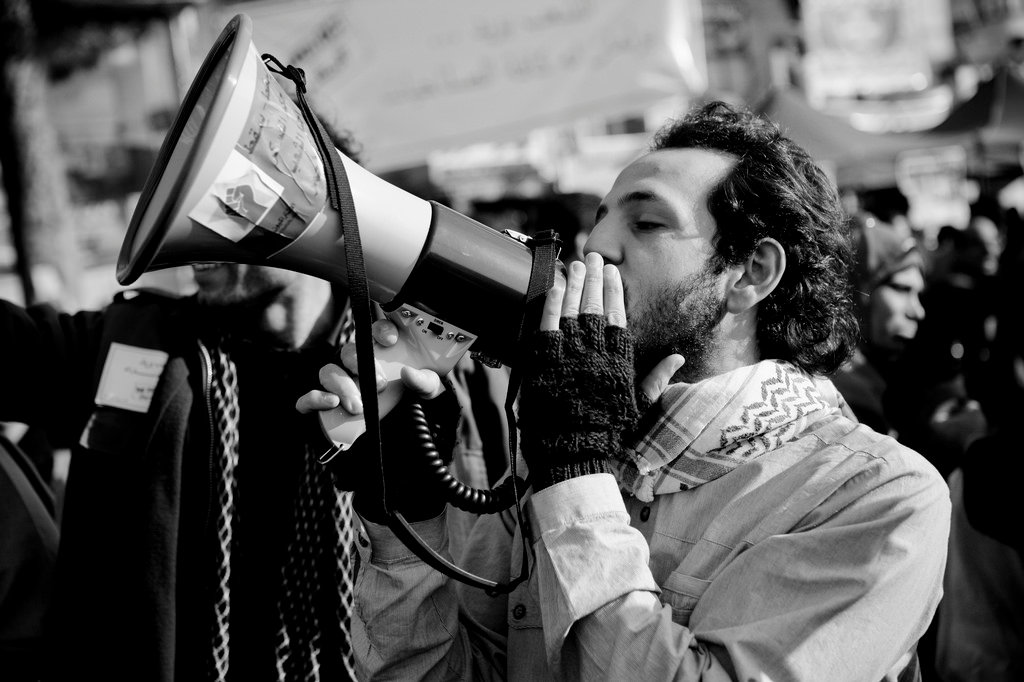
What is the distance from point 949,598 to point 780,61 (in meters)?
22.1

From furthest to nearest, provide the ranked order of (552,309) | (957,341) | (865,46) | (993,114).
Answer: (865,46), (993,114), (957,341), (552,309)

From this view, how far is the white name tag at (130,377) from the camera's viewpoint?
1.80 m

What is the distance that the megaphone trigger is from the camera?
1.29 metres

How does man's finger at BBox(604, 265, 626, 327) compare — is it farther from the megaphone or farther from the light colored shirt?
the light colored shirt

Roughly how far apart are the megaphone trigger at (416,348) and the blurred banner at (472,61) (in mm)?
2583

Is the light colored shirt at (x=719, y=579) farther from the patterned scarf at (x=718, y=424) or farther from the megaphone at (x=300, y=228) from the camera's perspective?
the megaphone at (x=300, y=228)

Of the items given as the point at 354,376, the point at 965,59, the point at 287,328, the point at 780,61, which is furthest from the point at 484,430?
the point at 965,59

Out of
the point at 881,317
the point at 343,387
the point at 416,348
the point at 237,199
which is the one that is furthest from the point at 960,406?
the point at 237,199

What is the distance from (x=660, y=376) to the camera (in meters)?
1.30

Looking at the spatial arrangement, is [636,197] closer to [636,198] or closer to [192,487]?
[636,198]

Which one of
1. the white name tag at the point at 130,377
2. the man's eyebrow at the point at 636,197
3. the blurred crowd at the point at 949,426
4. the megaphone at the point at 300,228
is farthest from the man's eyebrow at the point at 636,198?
the white name tag at the point at 130,377

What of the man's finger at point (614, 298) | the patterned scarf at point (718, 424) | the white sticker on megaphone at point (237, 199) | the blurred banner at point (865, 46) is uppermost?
the white sticker on megaphone at point (237, 199)

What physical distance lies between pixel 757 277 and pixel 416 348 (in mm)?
585

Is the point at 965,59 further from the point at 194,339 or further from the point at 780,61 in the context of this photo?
the point at 194,339
